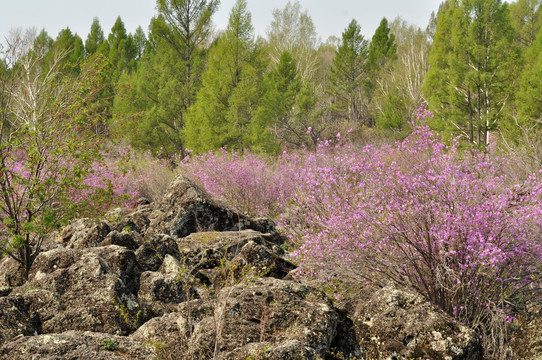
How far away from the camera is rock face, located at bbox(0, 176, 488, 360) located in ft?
11.8

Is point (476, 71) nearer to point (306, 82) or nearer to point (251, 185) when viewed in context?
point (251, 185)

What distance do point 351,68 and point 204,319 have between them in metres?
34.0

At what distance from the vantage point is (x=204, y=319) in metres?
4.00

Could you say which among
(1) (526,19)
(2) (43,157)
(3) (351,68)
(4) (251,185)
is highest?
(1) (526,19)

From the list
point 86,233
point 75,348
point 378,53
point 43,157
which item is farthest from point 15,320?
point 378,53

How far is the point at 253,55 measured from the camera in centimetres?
2223

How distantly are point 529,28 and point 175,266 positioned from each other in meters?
37.3

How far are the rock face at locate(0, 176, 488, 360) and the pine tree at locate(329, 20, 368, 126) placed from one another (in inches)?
1144

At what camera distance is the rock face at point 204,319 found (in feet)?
11.8

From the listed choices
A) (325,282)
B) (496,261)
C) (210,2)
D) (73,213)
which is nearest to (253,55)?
(210,2)

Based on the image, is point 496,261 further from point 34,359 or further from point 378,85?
point 378,85

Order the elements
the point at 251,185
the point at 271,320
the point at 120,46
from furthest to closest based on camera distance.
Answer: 1. the point at 120,46
2. the point at 251,185
3. the point at 271,320

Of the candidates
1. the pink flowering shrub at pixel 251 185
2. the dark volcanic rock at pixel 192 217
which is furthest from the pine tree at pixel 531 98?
the dark volcanic rock at pixel 192 217

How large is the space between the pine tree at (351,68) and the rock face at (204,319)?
2907cm
